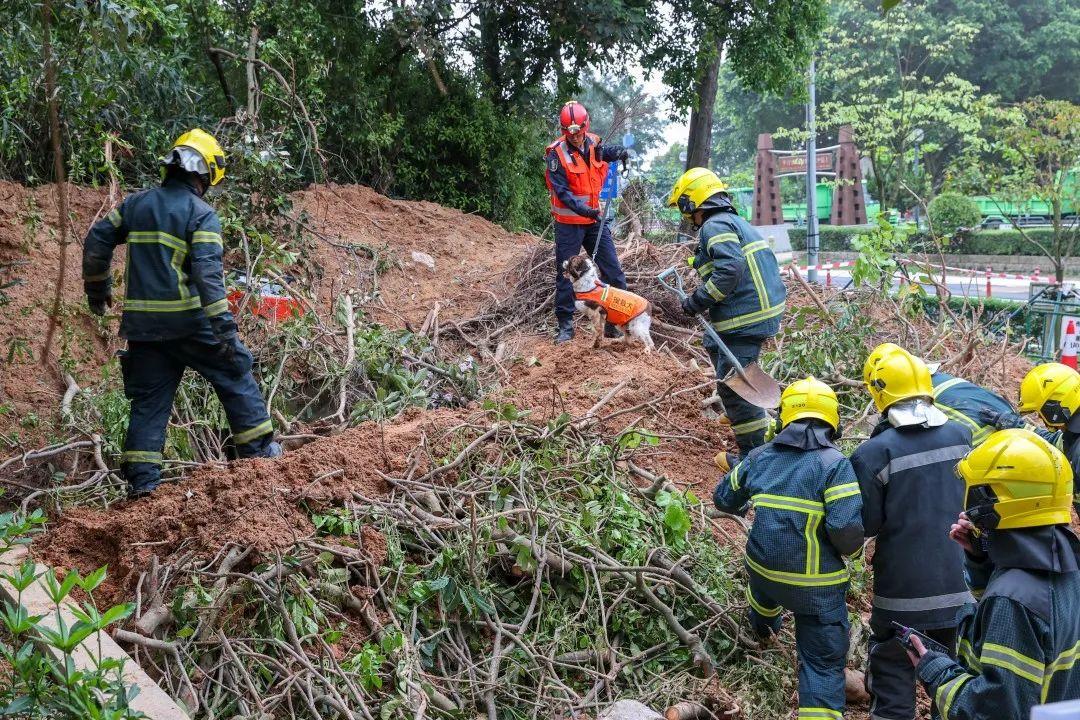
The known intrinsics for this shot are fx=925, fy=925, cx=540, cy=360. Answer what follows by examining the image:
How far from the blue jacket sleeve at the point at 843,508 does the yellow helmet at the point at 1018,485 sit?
34.9 inches

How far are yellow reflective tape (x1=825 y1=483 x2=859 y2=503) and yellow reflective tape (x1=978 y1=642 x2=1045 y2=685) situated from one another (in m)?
1.12

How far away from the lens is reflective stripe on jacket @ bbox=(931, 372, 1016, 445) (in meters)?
4.21

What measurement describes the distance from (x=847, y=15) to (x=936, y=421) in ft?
103

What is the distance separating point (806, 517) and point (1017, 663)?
1197mm

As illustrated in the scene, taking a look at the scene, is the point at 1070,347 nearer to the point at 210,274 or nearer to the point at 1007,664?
the point at 1007,664

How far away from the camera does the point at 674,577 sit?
4.47m

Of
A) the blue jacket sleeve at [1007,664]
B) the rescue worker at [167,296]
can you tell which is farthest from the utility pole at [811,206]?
the blue jacket sleeve at [1007,664]

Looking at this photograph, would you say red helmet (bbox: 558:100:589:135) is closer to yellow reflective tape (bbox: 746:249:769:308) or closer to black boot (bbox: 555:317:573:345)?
black boot (bbox: 555:317:573:345)

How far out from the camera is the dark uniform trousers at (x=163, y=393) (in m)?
4.59

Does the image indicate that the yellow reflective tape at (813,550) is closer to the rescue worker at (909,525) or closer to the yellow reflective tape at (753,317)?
the rescue worker at (909,525)

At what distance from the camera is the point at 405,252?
9.55 meters

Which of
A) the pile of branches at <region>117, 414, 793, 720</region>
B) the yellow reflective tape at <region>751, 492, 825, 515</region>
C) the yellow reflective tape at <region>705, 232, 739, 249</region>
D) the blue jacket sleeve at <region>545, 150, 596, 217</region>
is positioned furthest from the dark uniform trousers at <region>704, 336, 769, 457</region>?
the blue jacket sleeve at <region>545, 150, 596, 217</region>

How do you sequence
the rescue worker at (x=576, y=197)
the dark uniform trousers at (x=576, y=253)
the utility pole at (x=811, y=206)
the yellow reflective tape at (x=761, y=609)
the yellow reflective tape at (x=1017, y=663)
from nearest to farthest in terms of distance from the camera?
the yellow reflective tape at (x=1017, y=663) → the yellow reflective tape at (x=761, y=609) → the rescue worker at (x=576, y=197) → the dark uniform trousers at (x=576, y=253) → the utility pole at (x=811, y=206)

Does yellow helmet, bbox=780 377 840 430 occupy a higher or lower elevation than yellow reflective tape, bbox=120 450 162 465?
higher
